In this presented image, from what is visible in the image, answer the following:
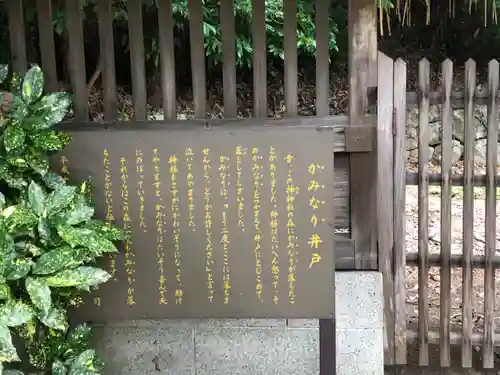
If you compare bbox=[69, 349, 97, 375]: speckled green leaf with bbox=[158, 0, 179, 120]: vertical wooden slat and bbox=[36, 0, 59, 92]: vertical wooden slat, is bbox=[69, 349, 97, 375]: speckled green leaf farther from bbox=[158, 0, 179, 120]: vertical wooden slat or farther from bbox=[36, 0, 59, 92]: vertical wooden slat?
bbox=[36, 0, 59, 92]: vertical wooden slat

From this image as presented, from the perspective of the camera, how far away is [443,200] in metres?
3.39

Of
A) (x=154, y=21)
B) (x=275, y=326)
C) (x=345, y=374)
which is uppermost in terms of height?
(x=154, y=21)

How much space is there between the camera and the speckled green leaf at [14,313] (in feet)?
7.67

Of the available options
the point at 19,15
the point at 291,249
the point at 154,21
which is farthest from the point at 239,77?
the point at 291,249

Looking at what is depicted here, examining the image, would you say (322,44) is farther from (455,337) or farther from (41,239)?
(455,337)

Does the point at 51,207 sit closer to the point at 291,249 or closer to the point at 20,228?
the point at 20,228

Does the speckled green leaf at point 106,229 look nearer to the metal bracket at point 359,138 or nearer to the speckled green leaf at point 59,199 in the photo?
the speckled green leaf at point 59,199

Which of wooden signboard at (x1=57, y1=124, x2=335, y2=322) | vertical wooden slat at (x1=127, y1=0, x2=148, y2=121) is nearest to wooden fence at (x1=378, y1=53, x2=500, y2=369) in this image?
wooden signboard at (x1=57, y1=124, x2=335, y2=322)

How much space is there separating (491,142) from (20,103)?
8.65ft

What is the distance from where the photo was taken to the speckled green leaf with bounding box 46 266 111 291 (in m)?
2.47

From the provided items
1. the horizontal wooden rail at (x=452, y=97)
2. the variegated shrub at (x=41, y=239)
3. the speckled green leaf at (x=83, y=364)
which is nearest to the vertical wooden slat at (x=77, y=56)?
the variegated shrub at (x=41, y=239)

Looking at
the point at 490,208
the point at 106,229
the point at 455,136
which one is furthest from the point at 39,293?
the point at 455,136

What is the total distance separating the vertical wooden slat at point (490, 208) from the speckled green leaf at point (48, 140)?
243cm

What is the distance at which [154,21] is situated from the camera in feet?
14.9
